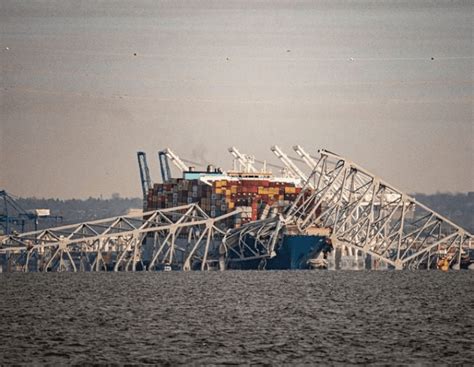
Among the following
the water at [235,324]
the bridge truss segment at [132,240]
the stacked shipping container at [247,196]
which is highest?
the stacked shipping container at [247,196]

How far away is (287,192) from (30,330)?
127 metres

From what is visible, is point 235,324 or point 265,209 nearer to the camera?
point 235,324

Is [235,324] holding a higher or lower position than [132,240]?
lower

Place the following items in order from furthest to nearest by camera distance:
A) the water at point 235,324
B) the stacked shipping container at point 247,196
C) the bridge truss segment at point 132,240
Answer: the stacked shipping container at point 247,196 < the bridge truss segment at point 132,240 < the water at point 235,324

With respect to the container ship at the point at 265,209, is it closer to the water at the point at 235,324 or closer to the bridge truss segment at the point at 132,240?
the bridge truss segment at the point at 132,240

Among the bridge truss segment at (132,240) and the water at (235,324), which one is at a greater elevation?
the bridge truss segment at (132,240)

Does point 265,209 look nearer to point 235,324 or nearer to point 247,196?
point 247,196

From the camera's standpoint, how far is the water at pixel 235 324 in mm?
61688

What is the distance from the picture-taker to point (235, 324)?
259 ft

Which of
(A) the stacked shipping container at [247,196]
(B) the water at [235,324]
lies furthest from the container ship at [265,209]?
(B) the water at [235,324]

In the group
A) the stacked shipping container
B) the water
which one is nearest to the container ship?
the stacked shipping container

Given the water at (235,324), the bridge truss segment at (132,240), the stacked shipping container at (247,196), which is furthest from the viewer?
the stacked shipping container at (247,196)

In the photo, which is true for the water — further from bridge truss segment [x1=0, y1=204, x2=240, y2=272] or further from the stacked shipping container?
the stacked shipping container

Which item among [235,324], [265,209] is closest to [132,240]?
[265,209]
